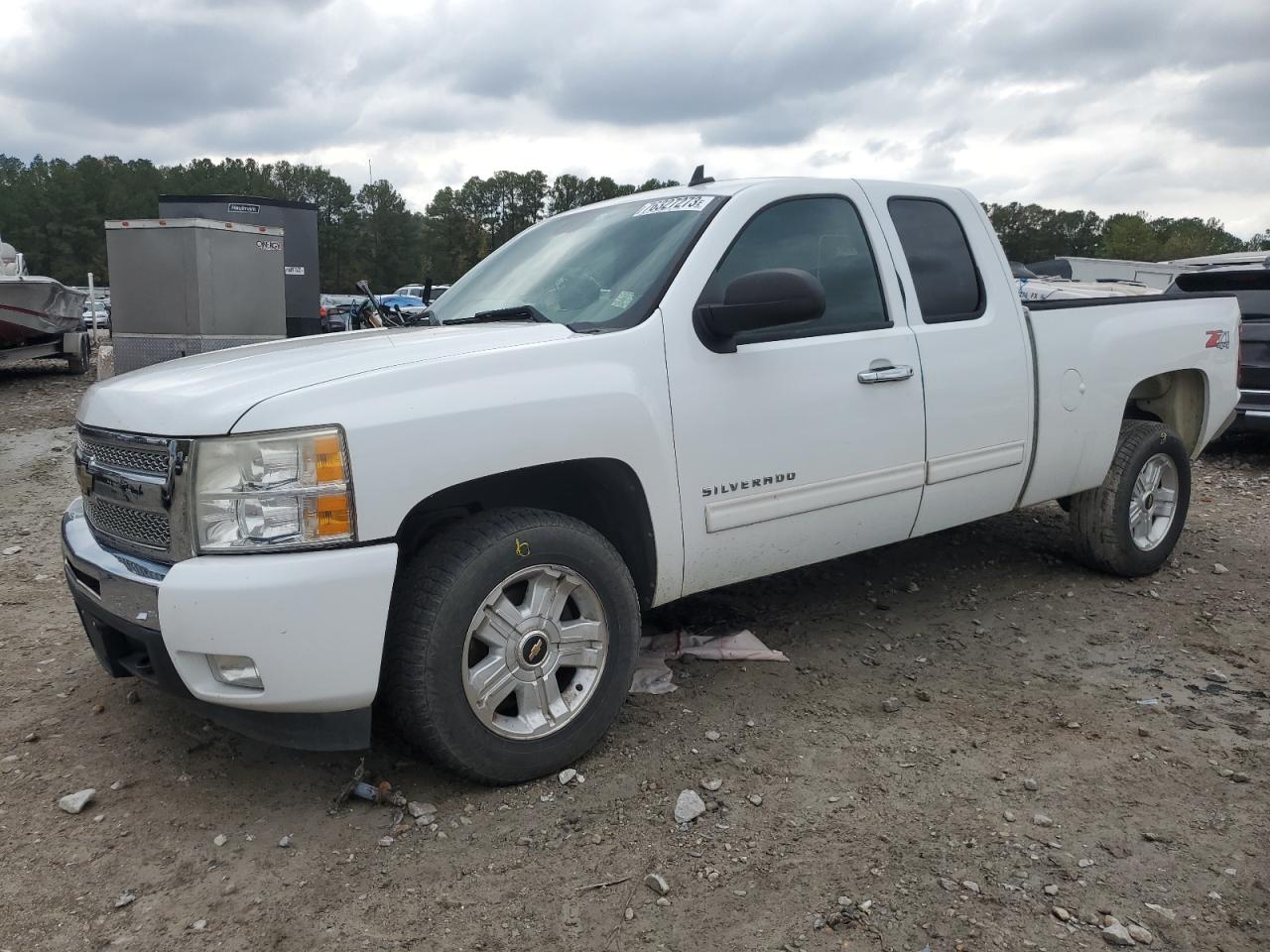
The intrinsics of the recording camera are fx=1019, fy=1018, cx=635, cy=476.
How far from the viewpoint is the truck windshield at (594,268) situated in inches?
134

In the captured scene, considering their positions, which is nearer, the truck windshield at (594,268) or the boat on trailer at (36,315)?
the truck windshield at (594,268)

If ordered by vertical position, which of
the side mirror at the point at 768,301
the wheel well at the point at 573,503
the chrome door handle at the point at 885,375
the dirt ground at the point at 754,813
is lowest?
the dirt ground at the point at 754,813

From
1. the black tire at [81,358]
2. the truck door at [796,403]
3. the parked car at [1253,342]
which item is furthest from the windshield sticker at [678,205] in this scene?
the black tire at [81,358]

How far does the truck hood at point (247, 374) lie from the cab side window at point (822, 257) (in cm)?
79

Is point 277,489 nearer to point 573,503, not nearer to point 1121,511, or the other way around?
point 573,503

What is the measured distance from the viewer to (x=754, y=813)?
2.95 m

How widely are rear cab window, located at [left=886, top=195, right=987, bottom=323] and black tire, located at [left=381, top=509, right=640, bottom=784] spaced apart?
184 cm

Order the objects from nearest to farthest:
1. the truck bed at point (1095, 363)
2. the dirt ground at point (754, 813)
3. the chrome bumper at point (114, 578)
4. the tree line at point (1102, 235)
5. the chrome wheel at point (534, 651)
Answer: the dirt ground at point (754, 813), the chrome bumper at point (114, 578), the chrome wheel at point (534, 651), the truck bed at point (1095, 363), the tree line at point (1102, 235)

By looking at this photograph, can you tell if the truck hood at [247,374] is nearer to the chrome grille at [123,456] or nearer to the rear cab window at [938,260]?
the chrome grille at [123,456]

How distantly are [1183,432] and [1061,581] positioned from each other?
1163 mm

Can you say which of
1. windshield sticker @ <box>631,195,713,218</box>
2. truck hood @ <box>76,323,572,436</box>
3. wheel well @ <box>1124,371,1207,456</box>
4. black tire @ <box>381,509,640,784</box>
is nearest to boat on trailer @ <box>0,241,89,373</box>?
truck hood @ <box>76,323,572,436</box>

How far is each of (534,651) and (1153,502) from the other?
149 inches

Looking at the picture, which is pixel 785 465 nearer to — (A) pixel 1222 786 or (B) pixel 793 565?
(B) pixel 793 565

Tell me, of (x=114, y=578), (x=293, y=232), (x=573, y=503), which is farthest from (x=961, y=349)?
(x=293, y=232)
